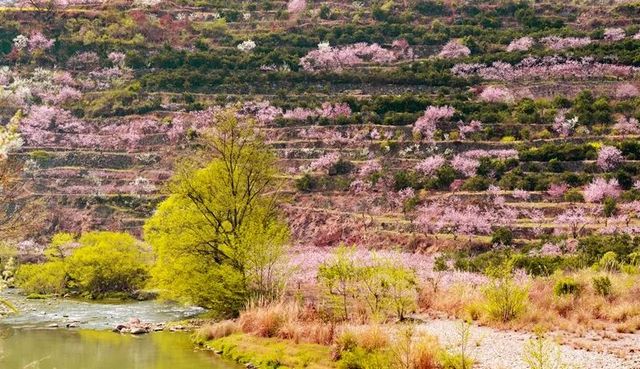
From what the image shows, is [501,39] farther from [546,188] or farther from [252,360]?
[252,360]

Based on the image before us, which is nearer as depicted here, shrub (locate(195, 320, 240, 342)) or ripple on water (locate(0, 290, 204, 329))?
shrub (locate(195, 320, 240, 342))

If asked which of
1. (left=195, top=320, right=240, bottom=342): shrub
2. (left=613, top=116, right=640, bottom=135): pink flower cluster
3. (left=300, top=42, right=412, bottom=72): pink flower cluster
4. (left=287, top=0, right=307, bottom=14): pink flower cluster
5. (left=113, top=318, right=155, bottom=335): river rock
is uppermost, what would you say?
(left=287, top=0, right=307, bottom=14): pink flower cluster

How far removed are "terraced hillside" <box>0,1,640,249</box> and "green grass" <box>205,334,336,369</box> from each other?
21.4 m

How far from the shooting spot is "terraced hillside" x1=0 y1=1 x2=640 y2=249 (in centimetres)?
5131

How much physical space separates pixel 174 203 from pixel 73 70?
49.1m

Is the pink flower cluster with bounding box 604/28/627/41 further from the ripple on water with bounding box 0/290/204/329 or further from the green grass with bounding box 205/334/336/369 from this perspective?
the green grass with bounding box 205/334/336/369

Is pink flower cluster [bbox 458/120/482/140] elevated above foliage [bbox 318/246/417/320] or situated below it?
above

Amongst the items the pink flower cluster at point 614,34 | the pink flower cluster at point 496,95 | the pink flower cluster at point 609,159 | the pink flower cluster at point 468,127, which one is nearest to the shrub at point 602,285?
the pink flower cluster at point 609,159

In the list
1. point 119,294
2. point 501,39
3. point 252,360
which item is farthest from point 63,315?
point 501,39

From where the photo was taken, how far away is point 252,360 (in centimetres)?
2616

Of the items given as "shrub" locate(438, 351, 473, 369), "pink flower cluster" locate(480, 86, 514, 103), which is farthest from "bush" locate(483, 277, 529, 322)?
"pink flower cluster" locate(480, 86, 514, 103)

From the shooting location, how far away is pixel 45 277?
167 ft

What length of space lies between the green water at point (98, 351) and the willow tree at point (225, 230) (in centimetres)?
257

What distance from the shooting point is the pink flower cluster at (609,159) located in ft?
167
